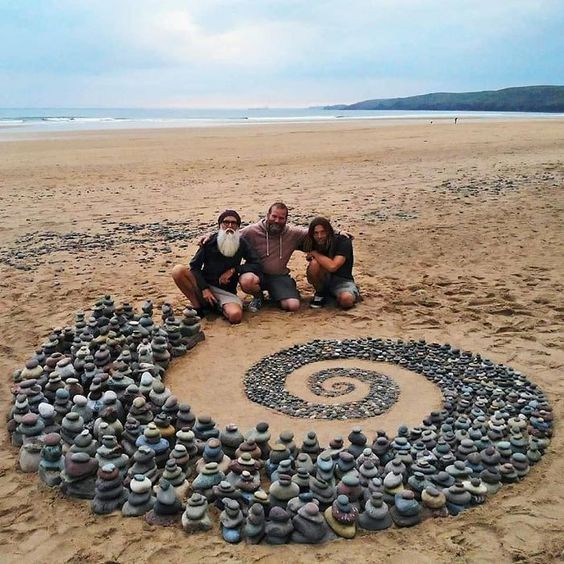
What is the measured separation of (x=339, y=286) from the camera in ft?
23.5

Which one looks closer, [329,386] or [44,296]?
[329,386]

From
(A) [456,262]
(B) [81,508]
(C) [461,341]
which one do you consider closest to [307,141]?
(A) [456,262]

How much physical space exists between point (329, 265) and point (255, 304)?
977 mm

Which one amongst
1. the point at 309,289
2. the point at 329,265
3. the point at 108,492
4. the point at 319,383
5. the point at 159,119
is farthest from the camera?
the point at 159,119

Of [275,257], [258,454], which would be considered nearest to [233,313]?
[275,257]

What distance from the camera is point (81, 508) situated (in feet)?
11.9

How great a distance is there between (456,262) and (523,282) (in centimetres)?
117

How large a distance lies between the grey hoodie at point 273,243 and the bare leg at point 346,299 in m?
0.78

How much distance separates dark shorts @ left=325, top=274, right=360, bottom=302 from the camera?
23.3 feet

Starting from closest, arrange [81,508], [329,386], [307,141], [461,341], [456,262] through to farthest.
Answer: [81,508] < [329,386] < [461,341] < [456,262] < [307,141]

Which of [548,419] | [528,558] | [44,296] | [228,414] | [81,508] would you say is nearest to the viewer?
[528,558]

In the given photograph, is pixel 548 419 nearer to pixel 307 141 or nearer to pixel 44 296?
pixel 44 296

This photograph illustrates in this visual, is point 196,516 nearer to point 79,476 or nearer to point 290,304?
point 79,476

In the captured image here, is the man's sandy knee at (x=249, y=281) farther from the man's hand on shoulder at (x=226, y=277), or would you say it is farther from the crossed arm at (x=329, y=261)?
the crossed arm at (x=329, y=261)
